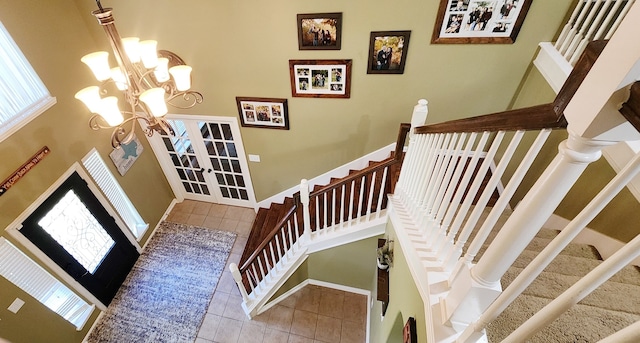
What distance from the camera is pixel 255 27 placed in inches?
118

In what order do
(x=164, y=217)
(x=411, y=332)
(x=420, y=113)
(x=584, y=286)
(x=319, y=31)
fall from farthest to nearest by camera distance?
(x=164, y=217) < (x=319, y=31) < (x=420, y=113) < (x=411, y=332) < (x=584, y=286)

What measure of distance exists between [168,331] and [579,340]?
4.15m

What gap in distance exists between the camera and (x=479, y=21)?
2643mm

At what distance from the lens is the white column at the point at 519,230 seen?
2.26ft

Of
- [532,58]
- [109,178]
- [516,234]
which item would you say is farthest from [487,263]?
[109,178]

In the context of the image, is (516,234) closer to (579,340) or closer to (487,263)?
(487,263)

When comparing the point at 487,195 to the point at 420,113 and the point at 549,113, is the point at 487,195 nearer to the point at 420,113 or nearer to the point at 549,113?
the point at 549,113

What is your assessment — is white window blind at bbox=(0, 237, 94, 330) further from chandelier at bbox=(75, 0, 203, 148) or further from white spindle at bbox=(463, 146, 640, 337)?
white spindle at bbox=(463, 146, 640, 337)

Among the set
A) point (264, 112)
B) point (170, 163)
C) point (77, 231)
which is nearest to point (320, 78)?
point (264, 112)

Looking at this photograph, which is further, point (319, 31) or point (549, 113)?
point (319, 31)

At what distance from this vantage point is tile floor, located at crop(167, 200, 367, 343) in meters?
3.64

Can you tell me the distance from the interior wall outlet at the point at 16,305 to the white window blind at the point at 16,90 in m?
1.56

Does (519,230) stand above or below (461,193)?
above

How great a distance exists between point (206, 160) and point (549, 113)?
179 inches
